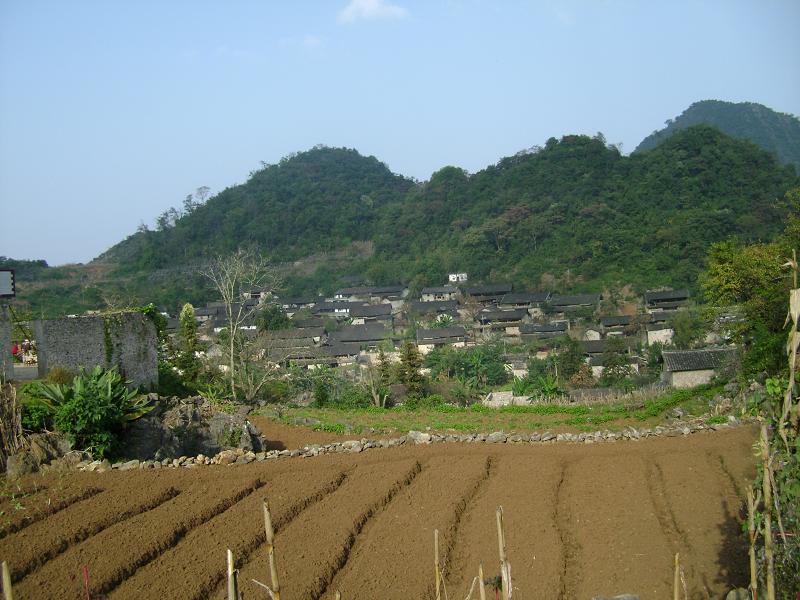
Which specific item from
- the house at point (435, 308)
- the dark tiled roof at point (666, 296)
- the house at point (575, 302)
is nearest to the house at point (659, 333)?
the dark tiled roof at point (666, 296)

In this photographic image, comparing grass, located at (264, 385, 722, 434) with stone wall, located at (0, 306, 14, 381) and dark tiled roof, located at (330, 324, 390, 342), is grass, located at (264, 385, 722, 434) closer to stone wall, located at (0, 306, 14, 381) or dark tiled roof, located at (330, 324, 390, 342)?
stone wall, located at (0, 306, 14, 381)

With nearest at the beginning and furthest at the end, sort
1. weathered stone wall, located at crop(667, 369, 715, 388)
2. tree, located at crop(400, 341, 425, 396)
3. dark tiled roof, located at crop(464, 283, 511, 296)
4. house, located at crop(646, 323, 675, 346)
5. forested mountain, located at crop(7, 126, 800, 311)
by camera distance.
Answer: tree, located at crop(400, 341, 425, 396) → weathered stone wall, located at crop(667, 369, 715, 388) → house, located at crop(646, 323, 675, 346) → forested mountain, located at crop(7, 126, 800, 311) → dark tiled roof, located at crop(464, 283, 511, 296)

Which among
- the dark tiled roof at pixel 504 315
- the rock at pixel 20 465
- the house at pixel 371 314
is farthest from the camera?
the house at pixel 371 314

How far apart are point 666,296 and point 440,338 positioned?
16.0m

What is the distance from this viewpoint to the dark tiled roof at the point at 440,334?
157 ft

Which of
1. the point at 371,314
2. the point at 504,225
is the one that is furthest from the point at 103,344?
the point at 504,225

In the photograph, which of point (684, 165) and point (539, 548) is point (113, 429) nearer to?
point (539, 548)

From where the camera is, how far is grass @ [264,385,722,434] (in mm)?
17172

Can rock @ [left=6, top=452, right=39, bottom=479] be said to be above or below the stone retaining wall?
above

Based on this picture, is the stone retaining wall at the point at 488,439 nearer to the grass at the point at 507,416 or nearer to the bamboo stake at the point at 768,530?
the grass at the point at 507,416

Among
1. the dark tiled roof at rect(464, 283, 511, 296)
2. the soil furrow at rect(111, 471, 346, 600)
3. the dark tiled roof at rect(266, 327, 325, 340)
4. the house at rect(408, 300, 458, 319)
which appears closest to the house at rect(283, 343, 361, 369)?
the dark tiled roof at rect(266, 327, 325, 340)

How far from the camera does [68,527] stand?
25.8ft

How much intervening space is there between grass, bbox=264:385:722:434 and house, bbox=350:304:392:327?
118 ft

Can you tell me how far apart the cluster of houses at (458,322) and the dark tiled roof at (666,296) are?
0.06m
